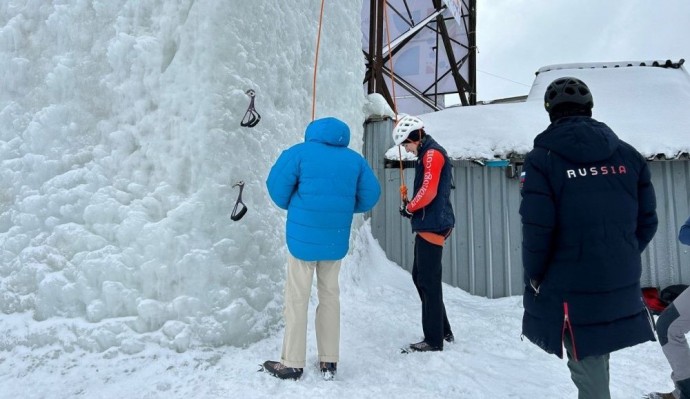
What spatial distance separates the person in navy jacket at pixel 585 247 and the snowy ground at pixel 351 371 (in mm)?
1121

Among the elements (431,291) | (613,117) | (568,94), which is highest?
(613,117)

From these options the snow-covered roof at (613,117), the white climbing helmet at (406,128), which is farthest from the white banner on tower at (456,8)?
the white climbing helmet at (406,128)

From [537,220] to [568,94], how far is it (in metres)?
0.60

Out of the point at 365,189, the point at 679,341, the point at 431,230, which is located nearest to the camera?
Result: the point at 679,341

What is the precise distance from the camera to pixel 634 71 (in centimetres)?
659

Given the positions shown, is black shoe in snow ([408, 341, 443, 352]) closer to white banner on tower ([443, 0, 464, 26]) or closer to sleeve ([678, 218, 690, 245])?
sleeve ([678, 218, 690, 245])

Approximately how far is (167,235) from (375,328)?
195cm

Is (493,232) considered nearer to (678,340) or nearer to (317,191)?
(678,340)

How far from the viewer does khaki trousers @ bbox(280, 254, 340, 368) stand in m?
2.49

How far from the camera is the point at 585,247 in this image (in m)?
1.61

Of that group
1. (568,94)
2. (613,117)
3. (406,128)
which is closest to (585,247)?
(568,94)

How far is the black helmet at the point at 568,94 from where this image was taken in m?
1.76

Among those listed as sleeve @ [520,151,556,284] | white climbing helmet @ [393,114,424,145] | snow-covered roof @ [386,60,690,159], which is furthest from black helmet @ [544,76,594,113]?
snow-covered roof @ [386,60,690,159]

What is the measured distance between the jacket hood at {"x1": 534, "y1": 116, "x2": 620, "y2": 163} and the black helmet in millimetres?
90
